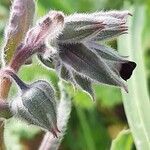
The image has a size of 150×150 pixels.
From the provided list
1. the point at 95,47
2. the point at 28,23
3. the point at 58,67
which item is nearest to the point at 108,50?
the point at 95,47

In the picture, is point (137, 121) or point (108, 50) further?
point (137, 121)

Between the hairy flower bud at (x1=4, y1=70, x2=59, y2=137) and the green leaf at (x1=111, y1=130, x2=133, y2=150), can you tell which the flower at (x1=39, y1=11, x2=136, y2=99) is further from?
the green leaf at (x1=111, y1=130, x2=133, y2=150)

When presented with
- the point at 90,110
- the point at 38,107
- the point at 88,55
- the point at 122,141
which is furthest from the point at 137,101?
the point at 90,110

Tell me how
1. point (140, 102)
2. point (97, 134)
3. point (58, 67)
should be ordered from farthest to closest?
point (97, 134) → point (140, 102) → point (58, 67)

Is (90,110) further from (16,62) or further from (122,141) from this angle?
(16,62)

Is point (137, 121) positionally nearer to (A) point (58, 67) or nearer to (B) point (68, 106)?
(B) point (68, 106)

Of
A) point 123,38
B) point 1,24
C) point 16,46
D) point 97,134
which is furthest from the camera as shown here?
point 97,134
